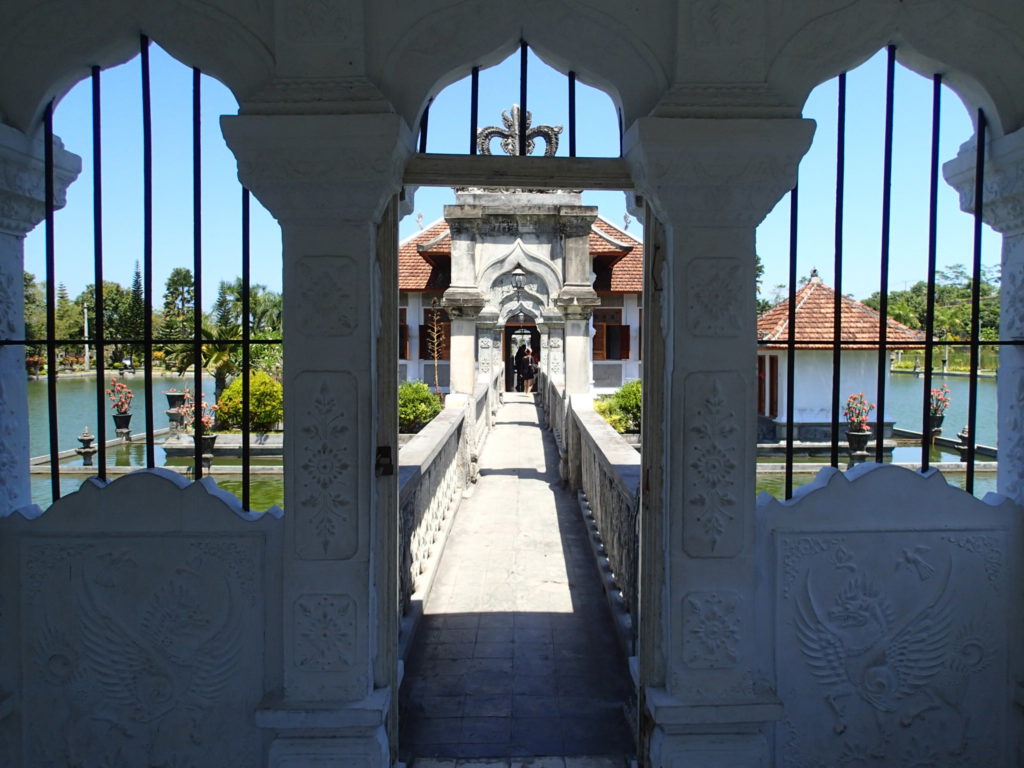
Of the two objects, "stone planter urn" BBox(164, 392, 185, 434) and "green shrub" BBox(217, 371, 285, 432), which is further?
"stone planter urn" BBox(164, 392, 185, 434)

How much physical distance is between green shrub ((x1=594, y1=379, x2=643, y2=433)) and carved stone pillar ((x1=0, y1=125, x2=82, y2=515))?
10534 millimetres

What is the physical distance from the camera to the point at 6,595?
2.76m

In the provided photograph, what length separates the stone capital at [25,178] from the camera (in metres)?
2.67

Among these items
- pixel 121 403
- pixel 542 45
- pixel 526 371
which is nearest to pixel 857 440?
pixel 542 45

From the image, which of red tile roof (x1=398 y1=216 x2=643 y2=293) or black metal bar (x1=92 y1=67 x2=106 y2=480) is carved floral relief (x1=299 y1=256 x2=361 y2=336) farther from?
red tile roof (x1=398 y1=216 x2=643 y2=293)

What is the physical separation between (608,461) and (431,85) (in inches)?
121

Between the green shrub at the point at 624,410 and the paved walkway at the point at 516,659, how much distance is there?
20.8 ft

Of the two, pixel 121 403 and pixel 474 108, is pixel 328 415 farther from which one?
pixel 121 403

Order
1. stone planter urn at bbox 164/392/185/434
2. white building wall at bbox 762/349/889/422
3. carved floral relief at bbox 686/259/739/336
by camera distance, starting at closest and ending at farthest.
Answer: carved floral relief at bbox 686/259/739/336
white building wall at bbox 762/349/889/422
stone planter urn at bbox 164/392/185/434

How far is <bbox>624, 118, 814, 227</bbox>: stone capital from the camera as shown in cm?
254

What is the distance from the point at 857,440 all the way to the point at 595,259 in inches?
470

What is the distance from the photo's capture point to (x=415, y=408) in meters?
13.2

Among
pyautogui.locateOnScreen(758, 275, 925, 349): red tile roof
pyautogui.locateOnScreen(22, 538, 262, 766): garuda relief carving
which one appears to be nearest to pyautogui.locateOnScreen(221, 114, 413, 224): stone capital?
pyautogui.locateOnScreen(22, 538, 262, 766): garuda relief carving

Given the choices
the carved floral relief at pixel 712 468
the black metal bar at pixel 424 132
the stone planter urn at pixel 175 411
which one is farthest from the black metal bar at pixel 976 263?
the stone planter urn at pixel 175 411
